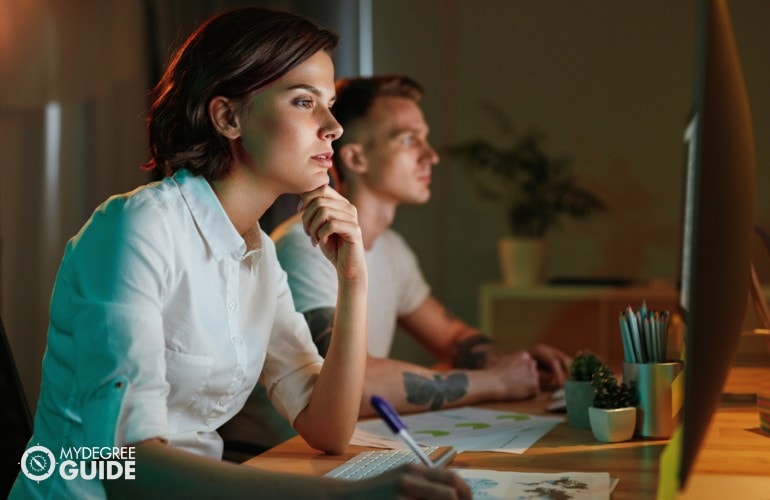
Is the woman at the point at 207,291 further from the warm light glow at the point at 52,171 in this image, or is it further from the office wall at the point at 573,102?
the office wall at the point at 573,102

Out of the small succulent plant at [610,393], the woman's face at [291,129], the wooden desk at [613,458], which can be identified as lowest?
the wooden desk at [613,458]

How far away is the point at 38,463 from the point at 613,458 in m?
0.74

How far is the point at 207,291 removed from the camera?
1.13 metres

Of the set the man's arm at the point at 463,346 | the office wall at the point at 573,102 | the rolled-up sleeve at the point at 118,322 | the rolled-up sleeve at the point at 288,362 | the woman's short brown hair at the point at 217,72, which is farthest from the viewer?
the office wall at the point at 573,102

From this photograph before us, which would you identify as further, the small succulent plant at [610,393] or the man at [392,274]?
the man at [392,274]

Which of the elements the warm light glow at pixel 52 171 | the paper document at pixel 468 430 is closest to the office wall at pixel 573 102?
the warm light glow at pixel 52 171

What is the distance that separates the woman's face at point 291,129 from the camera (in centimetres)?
120

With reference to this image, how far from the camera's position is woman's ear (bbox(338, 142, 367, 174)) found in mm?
2021

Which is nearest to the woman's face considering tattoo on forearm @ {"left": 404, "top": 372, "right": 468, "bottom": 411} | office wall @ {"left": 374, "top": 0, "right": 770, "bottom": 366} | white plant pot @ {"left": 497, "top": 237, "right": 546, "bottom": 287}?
tattoo on forearm @ {"left": 404, "top": 372, "right": 468, "bottom": 411}

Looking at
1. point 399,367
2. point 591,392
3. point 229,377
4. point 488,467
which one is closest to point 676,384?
point 591,392

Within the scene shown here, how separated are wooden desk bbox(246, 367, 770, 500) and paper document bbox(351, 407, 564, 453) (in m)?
0.03

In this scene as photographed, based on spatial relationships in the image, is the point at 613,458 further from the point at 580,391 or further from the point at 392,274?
the point at 392,274

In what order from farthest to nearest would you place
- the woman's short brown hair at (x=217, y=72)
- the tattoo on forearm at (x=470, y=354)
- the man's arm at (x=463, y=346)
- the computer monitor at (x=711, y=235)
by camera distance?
1. the tattoo on forearm at (x=470, y=354)
2. the man's arm at (x=463, y=346)
3. the woman's short brown hair at (x=217, y=72)
4. the computer monitor at (x=711, y=235)

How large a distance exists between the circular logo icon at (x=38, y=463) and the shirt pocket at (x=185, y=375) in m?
0.16
